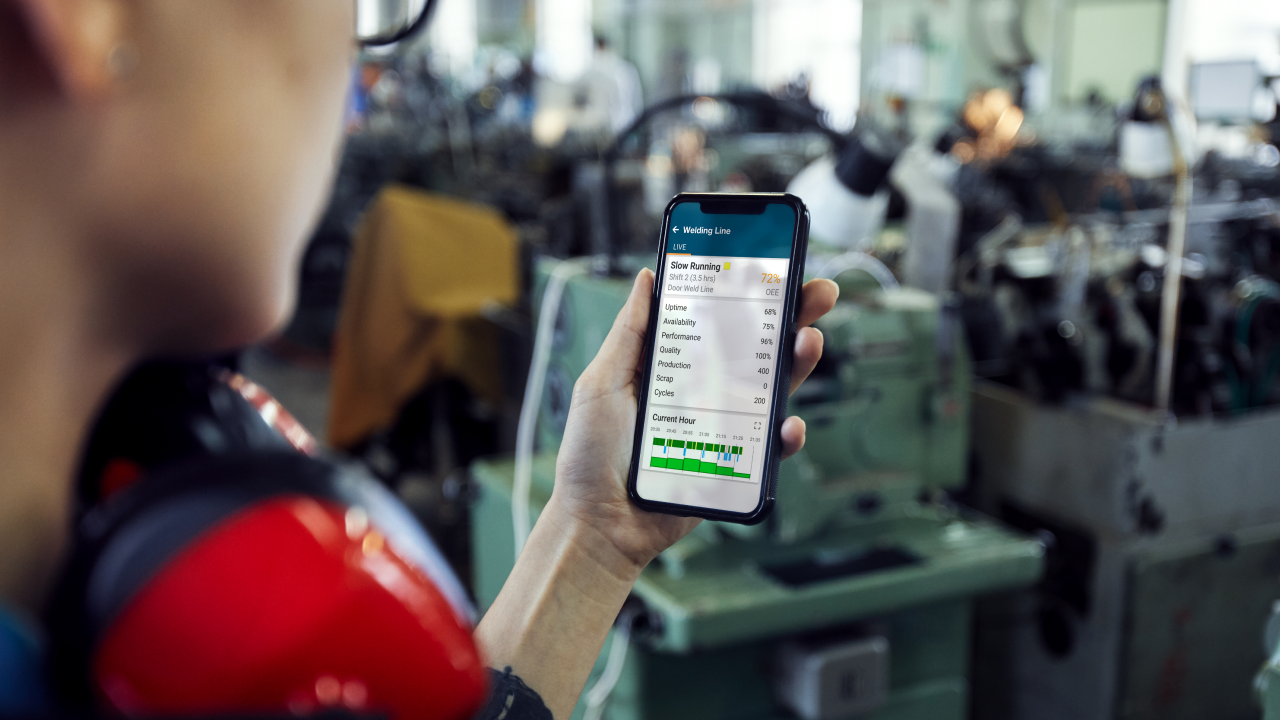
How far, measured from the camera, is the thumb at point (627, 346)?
68 cm

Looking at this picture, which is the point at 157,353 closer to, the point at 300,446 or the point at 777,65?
the point at 300,446

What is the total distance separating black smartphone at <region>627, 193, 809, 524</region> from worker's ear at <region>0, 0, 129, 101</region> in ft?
1.47

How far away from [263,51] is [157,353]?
0.10 meters

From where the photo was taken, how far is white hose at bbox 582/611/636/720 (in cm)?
141

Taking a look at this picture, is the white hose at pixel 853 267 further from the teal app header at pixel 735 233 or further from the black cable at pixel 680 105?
the teal app header at pixel 735 233

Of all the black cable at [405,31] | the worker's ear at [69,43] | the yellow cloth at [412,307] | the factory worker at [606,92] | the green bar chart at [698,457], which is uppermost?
the factory worker at [606,92]

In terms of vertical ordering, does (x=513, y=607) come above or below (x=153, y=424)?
below

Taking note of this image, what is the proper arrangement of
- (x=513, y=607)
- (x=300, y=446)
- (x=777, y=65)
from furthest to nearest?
(x=777, y=65)
(x=513, y=607)
(x=300, y=446)

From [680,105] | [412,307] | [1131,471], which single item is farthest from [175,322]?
[412,307]

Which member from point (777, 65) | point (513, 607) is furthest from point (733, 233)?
point (777, 65)

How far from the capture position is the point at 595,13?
42.0 ft

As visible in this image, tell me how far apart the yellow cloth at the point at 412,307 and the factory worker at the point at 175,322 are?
2.45m

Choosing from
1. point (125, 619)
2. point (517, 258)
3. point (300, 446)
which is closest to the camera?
point (125, 619)

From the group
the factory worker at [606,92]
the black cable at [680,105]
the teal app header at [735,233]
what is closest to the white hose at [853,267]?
the black cable at [680,105]
